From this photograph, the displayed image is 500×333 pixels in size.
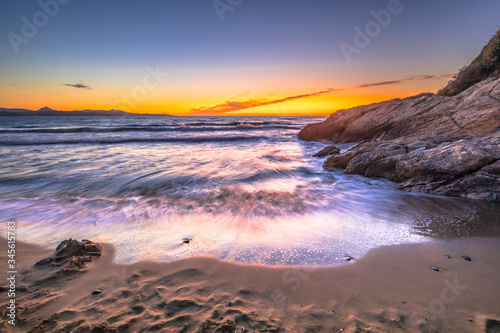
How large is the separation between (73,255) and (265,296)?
2.83m

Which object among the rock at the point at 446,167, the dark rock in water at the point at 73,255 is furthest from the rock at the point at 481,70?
the dark rock in water at the point at 73,255

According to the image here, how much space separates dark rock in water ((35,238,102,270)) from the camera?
117 inches

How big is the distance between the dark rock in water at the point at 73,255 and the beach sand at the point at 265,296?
143 millimetres

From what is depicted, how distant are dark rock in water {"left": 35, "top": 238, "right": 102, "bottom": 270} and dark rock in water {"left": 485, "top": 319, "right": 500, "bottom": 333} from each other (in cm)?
450

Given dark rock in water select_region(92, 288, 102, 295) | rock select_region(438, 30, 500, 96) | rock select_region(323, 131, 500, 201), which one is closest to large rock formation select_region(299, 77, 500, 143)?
rock select_region(323, 131, 500, 201)

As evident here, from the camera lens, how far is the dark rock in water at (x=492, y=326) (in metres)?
1.89

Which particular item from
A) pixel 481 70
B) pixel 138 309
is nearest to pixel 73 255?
pixel 138 309

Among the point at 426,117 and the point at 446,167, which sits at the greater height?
the point at 426,117

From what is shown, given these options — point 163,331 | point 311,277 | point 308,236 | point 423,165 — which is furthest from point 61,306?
point 423,165

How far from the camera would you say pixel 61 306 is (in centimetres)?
226

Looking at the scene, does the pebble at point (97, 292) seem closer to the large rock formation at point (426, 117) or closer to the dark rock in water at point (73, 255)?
the dark rock in water at point (73, 255)

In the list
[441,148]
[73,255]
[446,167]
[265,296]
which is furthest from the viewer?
[441,148]

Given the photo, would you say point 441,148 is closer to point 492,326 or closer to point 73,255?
point 492,326

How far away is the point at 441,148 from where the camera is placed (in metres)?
6.54
